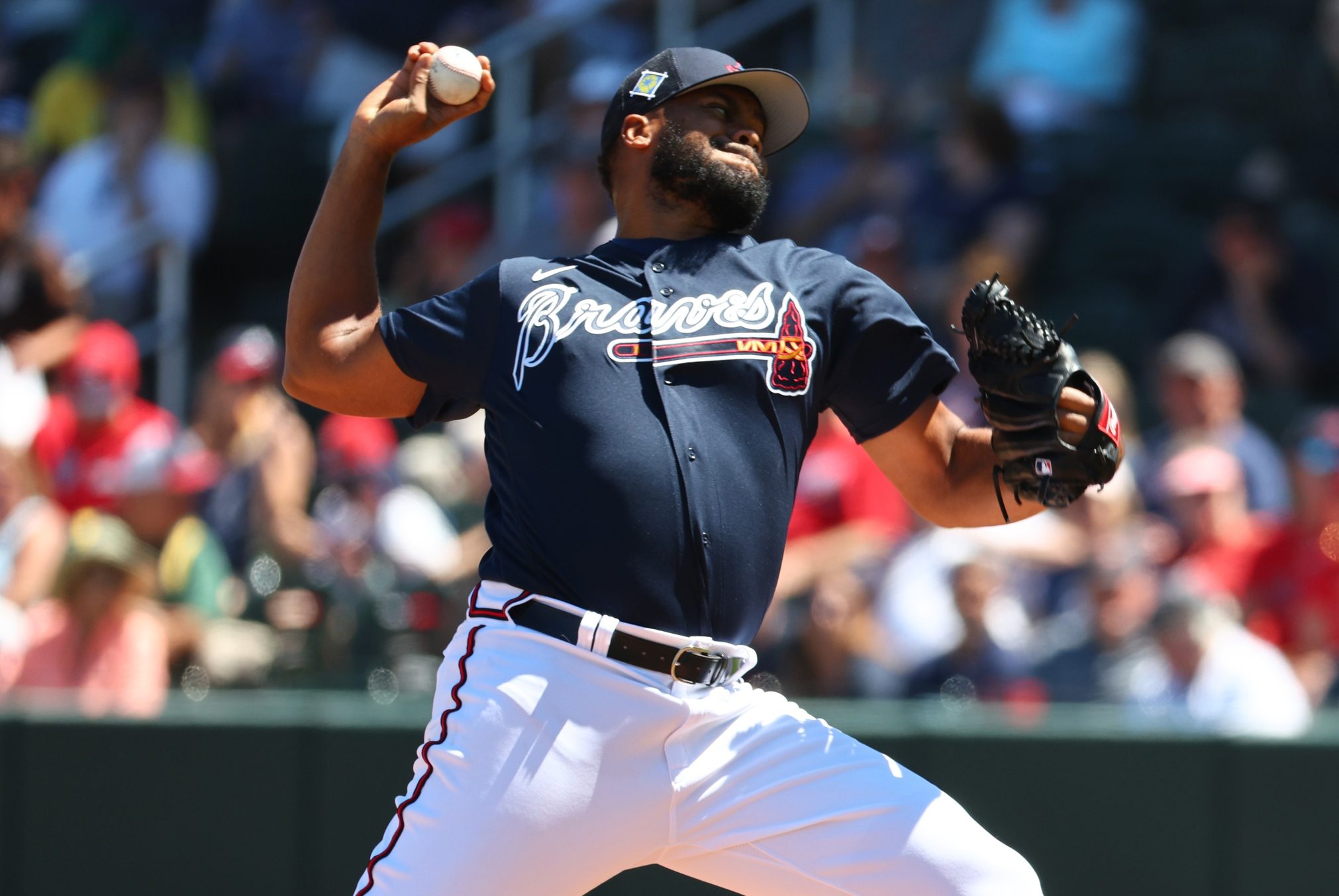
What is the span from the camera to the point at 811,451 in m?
7.04

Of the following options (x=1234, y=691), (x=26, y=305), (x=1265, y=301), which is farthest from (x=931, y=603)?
(x=26, y=305)

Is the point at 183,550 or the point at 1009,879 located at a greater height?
the point at 1009,879

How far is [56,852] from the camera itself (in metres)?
5.60

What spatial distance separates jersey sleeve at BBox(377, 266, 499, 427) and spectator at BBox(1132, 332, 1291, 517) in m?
4.12

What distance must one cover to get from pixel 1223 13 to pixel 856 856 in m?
7.59

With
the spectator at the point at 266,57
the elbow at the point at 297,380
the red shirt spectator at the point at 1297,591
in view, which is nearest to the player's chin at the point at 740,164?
the elbow at the point at 297,380

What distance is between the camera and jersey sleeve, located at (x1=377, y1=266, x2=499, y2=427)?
127 inches

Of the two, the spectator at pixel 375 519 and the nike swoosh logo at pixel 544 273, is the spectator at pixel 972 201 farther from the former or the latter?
the nike swoosh logo at pixel 544 273

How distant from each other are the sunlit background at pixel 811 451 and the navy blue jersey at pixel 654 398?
2.31 metres

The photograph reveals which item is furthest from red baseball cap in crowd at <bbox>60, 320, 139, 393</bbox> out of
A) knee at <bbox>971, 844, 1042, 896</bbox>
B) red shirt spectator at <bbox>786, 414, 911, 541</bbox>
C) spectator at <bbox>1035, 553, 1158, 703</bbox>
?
knee at <bbox>971, 844, 1042, 896</bbox>

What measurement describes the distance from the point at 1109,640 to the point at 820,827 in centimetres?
334

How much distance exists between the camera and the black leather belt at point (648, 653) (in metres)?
3.07

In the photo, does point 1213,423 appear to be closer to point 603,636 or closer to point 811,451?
point 811,451

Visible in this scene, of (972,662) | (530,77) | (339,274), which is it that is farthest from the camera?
(530,77)
